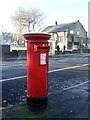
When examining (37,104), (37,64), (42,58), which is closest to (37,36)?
(42,58)

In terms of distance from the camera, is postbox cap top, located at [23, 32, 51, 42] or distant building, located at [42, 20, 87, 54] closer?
postbox cap top, located at [23, 32, 51, 42]

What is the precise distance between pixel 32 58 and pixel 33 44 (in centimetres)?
32

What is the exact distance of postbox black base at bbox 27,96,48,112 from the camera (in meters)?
3.30

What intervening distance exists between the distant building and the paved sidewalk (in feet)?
138

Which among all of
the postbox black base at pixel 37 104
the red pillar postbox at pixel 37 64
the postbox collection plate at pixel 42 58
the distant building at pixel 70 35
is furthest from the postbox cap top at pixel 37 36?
the distant building at pixel 70 35

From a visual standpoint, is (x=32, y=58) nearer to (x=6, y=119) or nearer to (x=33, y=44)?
(x=33, y=44)

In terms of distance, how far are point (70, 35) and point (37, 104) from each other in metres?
48.4

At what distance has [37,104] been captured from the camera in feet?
11.8

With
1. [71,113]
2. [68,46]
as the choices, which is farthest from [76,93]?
[68,46]

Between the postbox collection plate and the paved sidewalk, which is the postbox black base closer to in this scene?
the paved sidewalk

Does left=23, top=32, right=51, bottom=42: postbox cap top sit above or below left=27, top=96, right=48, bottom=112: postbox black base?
above

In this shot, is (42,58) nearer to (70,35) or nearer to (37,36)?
(37,36)

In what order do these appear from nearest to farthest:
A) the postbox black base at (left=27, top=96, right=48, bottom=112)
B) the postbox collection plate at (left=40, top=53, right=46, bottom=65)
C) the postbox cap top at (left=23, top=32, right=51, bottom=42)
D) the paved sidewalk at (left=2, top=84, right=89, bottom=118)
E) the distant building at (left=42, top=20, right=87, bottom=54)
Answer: the paved sidewalk at (left=2, top=84, right=89, bottom=118) → the postbox black base at (left=27, top=96, right=48, bottom=112) → the postbox cap top at (left=23, top=32, right=51, bottom=42) → the postbox collection plate at (left=40, top=53, right=46, bottom=65) → the distant building at (left=42, top=20, right=87, bottom=54)

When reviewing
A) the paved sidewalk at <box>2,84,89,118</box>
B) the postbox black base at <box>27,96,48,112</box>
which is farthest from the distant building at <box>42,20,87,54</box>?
the postbox black base at <box>27,96,48,112</box>
